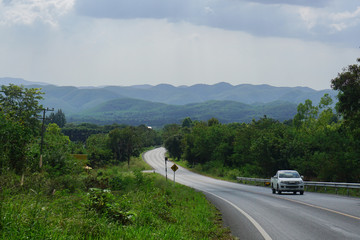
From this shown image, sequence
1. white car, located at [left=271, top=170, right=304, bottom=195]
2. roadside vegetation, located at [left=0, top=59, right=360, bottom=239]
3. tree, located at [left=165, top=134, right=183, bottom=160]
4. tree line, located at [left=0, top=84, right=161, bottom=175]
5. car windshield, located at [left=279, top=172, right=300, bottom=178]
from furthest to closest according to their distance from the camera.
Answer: tree, located at [left=165, top=134, right=183, bottom=160]
car windshield, located at [left=279, top=172, right=300, bottom=178]
white car, located at [left=271, top=170, right=304, bottom=195]
tree line, located at [left=0, top=84, right=161, bottom=175]
roadside vegetation, located at [left=0, top=59, right=360, bottom=239]

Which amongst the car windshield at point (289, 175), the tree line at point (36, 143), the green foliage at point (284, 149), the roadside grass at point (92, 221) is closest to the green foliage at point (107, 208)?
the roadside grass at point (92, 221)

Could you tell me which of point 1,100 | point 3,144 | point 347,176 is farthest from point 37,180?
point 1,100

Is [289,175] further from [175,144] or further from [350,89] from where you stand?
[175,144]

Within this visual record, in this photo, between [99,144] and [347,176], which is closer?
[347,176]

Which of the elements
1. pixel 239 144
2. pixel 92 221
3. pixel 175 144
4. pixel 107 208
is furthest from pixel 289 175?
pixel 175 144

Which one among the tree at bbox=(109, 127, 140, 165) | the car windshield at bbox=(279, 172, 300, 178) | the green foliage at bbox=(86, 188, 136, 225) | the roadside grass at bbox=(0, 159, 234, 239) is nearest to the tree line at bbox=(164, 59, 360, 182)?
the car windshield at bbox=(279, 172, 300, 178)

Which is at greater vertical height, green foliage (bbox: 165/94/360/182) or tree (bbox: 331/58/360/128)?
tree (bbox: 331/58/360/128)

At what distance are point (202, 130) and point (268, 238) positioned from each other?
313ft

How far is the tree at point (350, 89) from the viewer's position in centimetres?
3303

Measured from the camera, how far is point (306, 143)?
175 feet

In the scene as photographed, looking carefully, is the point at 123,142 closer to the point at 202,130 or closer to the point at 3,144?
the point at 202,130

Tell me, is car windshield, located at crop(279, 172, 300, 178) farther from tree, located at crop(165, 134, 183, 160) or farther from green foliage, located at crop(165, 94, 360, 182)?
tree, located at crop(165, 134, 183, 160)

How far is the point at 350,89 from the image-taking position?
3303 cm

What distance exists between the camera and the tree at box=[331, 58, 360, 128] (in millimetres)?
33031
